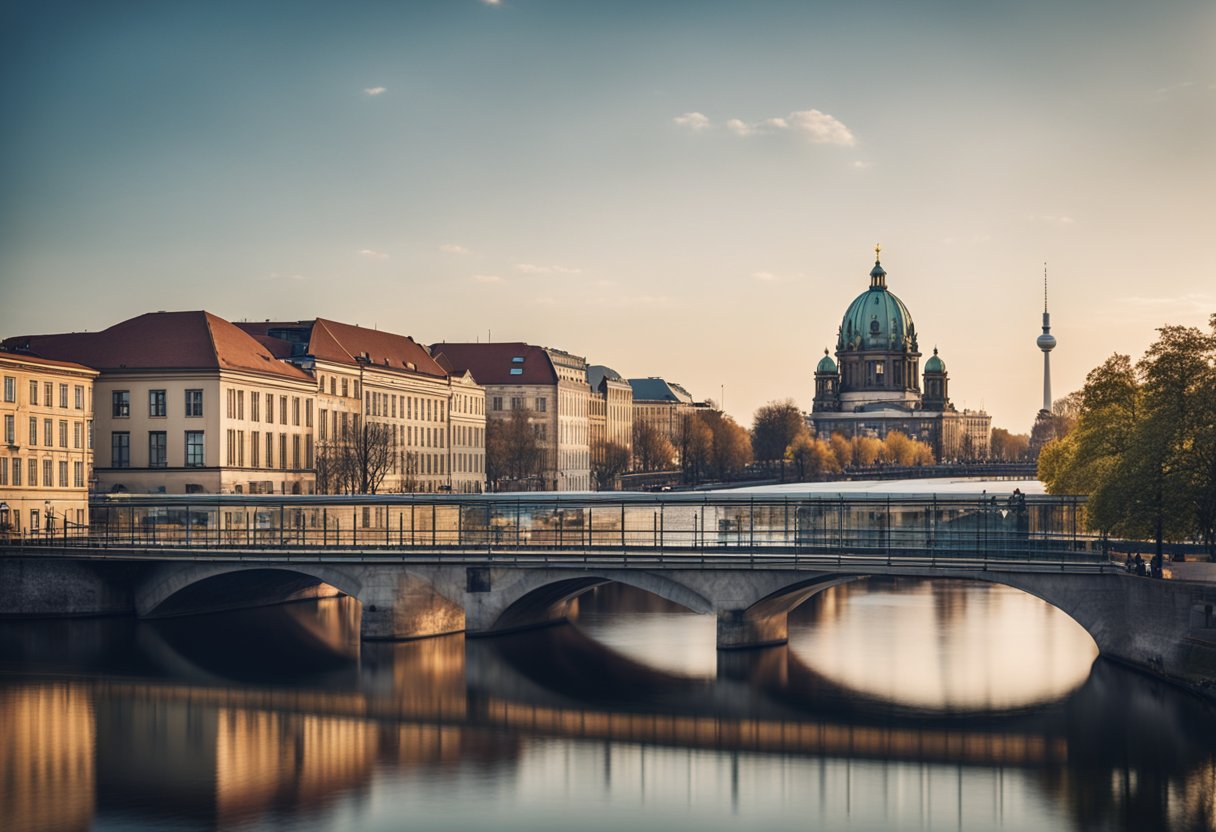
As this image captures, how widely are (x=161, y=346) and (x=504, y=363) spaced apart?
282 feet

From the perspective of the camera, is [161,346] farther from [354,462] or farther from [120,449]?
[354,462]

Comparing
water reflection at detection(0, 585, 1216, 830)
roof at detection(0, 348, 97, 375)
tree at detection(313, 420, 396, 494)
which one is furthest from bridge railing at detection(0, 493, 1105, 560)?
tree at detection(313, 420, 396, 494)

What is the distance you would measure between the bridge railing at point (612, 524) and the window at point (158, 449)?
2342 centimetres

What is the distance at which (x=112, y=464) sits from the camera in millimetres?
111812

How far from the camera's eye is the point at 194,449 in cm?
11219

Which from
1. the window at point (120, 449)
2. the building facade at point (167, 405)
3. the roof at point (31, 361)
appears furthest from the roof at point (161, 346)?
the roof at point (31, 361)

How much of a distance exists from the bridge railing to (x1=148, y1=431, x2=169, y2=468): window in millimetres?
23424

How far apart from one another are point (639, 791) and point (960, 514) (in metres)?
27.8

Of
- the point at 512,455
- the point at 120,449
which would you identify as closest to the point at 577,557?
the point at 120,449

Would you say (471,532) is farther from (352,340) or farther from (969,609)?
(352,340)

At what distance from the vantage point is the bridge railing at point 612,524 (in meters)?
70.9

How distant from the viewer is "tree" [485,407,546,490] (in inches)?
6988

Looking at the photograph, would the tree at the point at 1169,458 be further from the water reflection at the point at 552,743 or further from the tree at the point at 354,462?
the tree at the point at 354,462

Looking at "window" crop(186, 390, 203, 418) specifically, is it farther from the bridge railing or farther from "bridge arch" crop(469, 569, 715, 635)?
"bridge arch" crop(469, 569, 715, 635)
